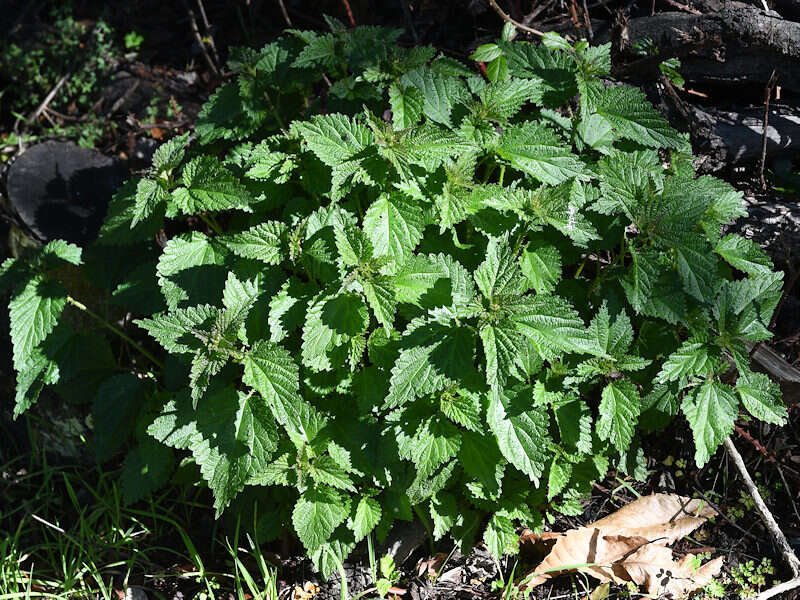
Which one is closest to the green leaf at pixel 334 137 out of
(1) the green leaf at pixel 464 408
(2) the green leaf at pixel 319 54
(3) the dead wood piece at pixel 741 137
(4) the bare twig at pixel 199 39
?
(2) the green leaf at pixel 319 54

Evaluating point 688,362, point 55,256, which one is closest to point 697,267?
point 688,362

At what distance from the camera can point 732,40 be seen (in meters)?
3.16

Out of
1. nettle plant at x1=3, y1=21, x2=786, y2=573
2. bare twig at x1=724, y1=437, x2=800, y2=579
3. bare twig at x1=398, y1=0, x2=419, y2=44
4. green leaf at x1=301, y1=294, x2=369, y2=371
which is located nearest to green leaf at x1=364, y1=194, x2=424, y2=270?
nettle plant at x1=3, y1=21, x2=786, y2=573

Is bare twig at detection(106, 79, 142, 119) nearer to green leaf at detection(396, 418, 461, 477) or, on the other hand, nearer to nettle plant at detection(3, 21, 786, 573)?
nettle plant at detection(3, 21, 786, 573)

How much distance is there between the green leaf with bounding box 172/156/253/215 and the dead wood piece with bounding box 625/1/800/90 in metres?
1.83

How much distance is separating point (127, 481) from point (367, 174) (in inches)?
56.4

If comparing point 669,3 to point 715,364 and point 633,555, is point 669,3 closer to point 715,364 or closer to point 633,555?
point 715,364

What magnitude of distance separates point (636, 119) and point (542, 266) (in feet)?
2.18

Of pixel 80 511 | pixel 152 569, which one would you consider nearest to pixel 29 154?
pixel 80 511

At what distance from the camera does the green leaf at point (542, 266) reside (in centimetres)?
224

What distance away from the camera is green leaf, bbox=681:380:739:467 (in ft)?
7.20

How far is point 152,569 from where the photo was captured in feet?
9.36

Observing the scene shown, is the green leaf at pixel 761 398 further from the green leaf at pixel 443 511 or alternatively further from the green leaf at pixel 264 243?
the green leaf at pixel 264 243

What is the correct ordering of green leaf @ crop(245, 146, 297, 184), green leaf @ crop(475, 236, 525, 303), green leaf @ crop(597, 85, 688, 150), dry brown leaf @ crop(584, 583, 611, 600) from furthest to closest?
dry brown leaf @ crop(584, 583, 611, 600) → green leaf @ crop(597, 85, 688, 150) → green leaf @ crop(245, 146, 297, 184) → green leaf @ crop(475, 236, 525, 303)
